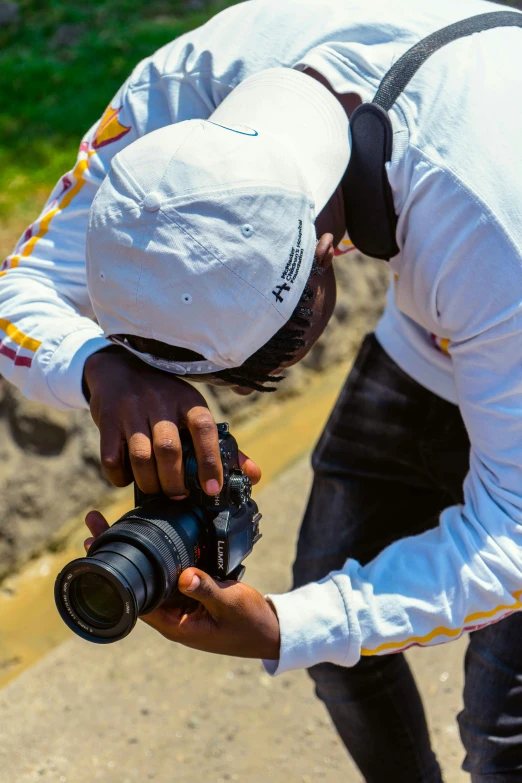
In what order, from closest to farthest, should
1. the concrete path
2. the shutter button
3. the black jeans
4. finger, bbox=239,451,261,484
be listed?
the shutter button → finger, bbox=239,451,261,484 → the black jeans → the concrete path

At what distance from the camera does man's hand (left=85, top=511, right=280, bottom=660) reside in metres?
1.48

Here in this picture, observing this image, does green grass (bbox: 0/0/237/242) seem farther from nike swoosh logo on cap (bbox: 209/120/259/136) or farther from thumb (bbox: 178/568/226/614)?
thumb (bbox: 178/568/226/614)

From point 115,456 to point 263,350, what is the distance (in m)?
0.30

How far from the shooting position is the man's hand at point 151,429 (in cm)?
147

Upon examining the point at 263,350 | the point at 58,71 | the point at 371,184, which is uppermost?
the point at 371,184

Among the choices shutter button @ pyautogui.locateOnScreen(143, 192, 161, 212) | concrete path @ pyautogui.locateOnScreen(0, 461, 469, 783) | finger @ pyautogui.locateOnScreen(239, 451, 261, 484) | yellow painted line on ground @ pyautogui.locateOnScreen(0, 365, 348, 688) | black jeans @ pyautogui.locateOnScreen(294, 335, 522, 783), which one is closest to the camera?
shutter button @ pyautogui.locateOnScreen(143, 192, 161, 212)

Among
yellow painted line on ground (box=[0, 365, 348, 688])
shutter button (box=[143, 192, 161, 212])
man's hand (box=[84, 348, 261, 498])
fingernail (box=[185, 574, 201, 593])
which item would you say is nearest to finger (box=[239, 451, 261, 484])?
man's hand (box=[84, 348, 261, 498])

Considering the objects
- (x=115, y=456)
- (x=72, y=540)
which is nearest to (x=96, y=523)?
(x=115, y=456)

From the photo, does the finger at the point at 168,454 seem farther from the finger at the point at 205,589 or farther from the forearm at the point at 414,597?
the forearm at the point at 414,597

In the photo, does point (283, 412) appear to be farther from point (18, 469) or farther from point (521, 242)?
point (521, 242)

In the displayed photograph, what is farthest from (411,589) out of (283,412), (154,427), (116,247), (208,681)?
(283,412)

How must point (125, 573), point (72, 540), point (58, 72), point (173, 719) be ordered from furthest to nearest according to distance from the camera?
point (58, 72) < point (72, 540) < point (173, 719) < point (125, 573)

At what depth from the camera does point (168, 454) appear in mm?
1469

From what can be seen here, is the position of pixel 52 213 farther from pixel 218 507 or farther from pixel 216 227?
pixel 218 507
